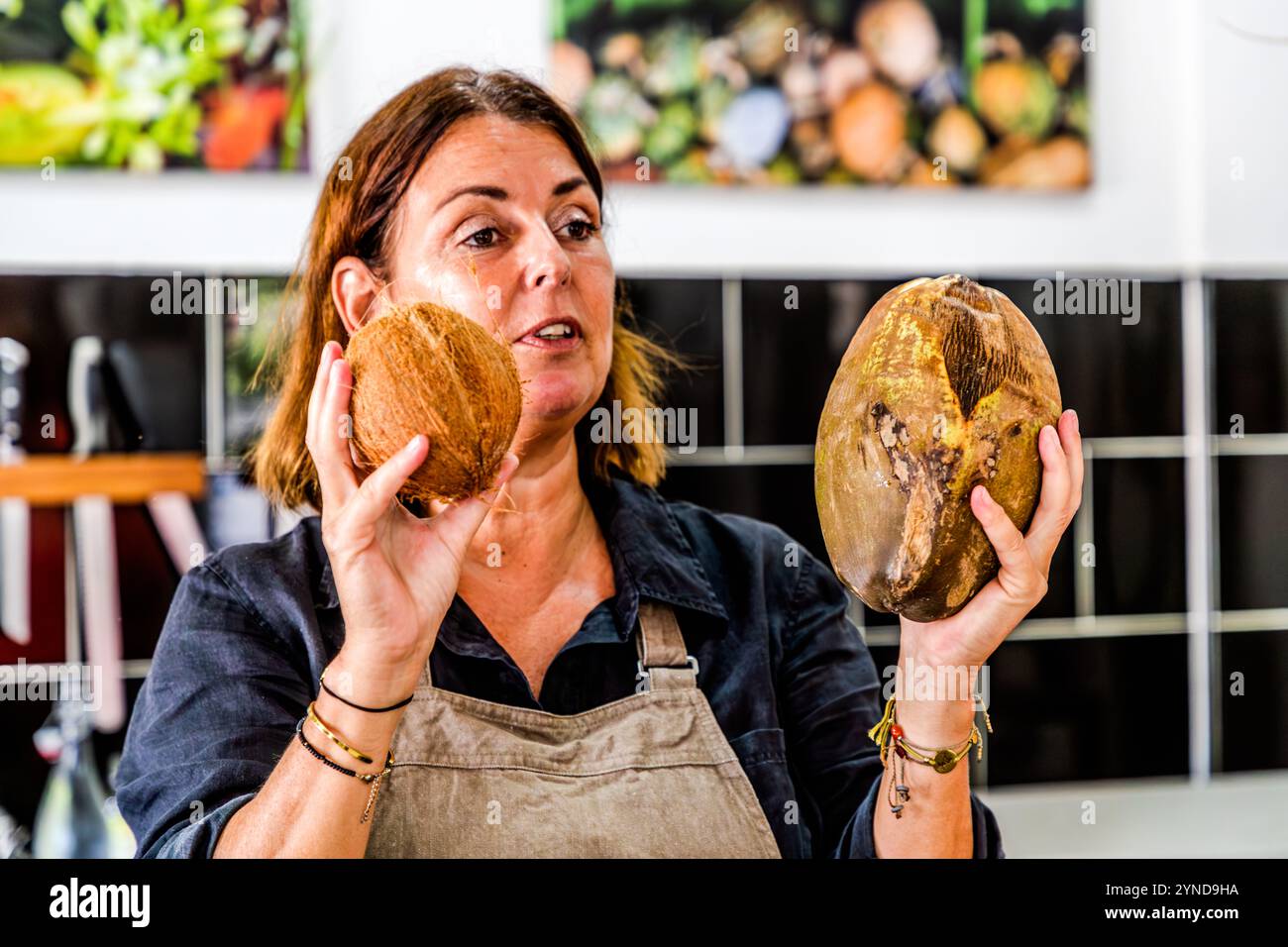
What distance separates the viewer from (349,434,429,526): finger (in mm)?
693

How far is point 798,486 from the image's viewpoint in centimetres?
127

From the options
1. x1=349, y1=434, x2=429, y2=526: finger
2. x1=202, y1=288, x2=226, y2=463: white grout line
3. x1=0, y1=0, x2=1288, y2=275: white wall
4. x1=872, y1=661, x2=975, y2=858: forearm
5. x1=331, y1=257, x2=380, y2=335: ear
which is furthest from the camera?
x1=202, y1=288, x2=226, y2=463: white grout line

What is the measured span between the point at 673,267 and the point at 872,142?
255mm

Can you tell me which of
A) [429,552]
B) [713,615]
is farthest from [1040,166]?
[429,552]

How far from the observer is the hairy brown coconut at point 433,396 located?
0.71 metres

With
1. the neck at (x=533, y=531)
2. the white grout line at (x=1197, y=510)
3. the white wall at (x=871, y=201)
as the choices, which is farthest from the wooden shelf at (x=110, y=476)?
the white grout line at (x=1197, y=510)

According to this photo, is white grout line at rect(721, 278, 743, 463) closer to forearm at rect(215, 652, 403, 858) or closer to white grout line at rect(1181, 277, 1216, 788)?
white grout line at rect(1181, 277, 1216, 788)

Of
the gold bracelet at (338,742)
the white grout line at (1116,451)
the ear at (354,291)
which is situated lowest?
the gold bracelet at (338,742)

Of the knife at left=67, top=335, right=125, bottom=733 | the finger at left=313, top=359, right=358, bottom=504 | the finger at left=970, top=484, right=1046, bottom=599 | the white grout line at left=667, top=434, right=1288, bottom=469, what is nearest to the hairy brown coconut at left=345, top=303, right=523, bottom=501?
the finger at left=313, top=359, right=358, bottom=504

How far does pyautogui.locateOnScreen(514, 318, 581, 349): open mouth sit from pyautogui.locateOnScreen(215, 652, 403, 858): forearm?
0.94 feet

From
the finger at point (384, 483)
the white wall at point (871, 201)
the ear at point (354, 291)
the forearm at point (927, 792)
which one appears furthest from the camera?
the white wall at point (871, 201)

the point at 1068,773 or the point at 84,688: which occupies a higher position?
the point at 84,688

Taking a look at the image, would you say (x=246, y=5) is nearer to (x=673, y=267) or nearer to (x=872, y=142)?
(x=673, y=267)

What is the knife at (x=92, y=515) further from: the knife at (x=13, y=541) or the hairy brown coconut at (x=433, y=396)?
the hairy brown coconut at (x=433, y=396)
